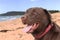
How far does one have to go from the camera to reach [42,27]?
592 centimetres

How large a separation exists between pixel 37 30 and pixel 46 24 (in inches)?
9.0

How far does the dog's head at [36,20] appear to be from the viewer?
5.91 meters

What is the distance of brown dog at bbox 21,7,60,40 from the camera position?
19.2 feet

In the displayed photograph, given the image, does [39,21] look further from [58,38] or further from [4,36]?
[4,36]

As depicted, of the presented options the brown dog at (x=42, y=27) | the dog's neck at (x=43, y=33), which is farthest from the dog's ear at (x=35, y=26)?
the dog's neck at (x=43, y=33)

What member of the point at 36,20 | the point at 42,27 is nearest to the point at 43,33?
the point at 42,27

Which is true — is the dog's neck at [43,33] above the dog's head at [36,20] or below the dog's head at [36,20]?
below

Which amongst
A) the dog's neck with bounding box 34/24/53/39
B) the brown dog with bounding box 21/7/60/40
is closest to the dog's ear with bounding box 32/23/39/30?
the brown dog with bounding box 21/7/60/40

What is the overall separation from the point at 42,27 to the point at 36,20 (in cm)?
24

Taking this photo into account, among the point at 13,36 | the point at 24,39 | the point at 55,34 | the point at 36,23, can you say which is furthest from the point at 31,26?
the point at 13,36

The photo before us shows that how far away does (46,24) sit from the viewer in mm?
5926

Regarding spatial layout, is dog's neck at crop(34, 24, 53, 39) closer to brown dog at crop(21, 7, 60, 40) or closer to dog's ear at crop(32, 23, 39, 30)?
brown dog at crop(21, 7, 60, 40)

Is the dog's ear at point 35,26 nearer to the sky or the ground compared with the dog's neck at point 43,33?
nearer to the sky

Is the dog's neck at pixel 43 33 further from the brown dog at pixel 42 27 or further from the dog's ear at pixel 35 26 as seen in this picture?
the dog's ear at pixel 35 26
